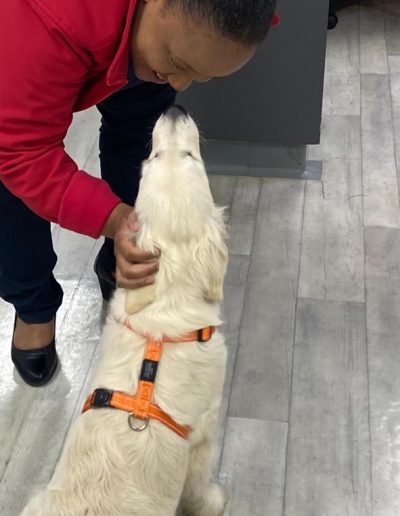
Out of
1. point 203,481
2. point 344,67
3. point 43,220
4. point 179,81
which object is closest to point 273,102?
point 344,67

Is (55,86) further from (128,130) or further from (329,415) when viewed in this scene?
(329,415)

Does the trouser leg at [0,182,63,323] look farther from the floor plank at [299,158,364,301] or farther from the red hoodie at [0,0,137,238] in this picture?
the floor plank at [299,158,364,301]

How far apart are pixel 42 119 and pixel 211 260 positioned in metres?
0.35

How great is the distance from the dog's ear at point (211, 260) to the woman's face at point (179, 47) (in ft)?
0.81

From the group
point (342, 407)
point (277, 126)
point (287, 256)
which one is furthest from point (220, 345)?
point (277, 126)

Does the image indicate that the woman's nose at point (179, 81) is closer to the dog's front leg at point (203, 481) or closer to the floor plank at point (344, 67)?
the dog's front leg at point (203, 481)

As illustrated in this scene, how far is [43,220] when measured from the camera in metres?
1.42

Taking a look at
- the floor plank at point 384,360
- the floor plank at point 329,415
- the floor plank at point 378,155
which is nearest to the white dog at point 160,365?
the floor plank at point 329,415

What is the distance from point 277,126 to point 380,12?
53.4 inches

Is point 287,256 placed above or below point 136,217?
below

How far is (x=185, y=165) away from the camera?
107cm

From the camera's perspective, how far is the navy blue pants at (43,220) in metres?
1.38

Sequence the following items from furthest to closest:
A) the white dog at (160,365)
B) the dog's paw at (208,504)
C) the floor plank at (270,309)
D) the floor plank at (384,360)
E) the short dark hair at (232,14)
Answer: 1. the floor plank at (270,309)
2. the floor plank at (384,360)
3. the dog's paw at (208,504)
4. the white dog at (160,365)
5. the short dark hair at (232,14)

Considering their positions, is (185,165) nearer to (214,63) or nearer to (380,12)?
(214,63)
